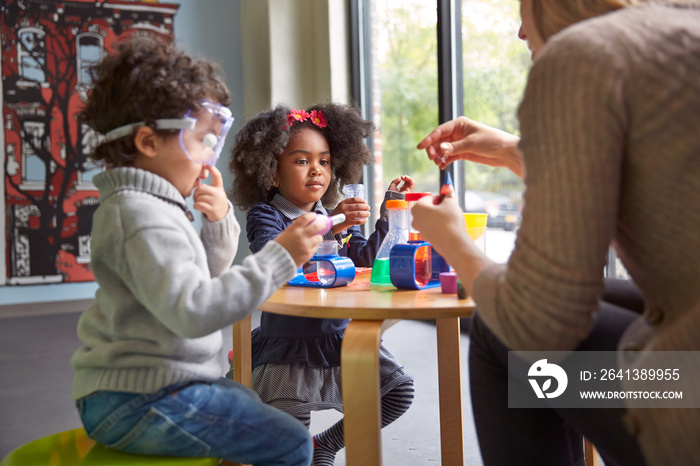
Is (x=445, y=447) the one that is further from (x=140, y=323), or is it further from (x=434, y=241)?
(x=140, y=323)

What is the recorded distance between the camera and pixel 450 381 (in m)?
1.65

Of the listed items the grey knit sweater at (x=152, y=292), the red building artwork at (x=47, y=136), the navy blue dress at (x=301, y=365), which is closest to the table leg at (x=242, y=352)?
the navy blue dress at (x=301, y=365)

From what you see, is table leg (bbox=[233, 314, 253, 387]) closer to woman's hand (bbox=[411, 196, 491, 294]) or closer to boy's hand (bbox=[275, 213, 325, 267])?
boy's hand (bbox=[275, 213, 325, 267])

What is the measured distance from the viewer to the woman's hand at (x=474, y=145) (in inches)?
59.3

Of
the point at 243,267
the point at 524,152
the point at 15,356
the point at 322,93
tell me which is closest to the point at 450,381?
the point at 243,267

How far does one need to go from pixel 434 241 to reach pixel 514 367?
0.23m

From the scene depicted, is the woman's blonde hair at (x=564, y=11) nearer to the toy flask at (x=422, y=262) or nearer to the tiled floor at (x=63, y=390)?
the toy flask at (x=422, y=262)

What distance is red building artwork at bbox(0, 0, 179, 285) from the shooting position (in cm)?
489

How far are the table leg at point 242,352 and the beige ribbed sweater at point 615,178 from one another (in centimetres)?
94

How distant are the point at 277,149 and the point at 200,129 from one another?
917 millimetres

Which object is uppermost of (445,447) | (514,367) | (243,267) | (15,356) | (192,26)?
(192,26)

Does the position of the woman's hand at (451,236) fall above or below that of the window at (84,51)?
below

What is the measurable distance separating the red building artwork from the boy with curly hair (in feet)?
13.1

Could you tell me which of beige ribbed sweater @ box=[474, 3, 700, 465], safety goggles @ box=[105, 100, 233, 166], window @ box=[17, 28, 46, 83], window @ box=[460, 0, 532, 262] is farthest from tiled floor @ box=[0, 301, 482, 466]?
window @ box=[17, 28, 46, 83]
